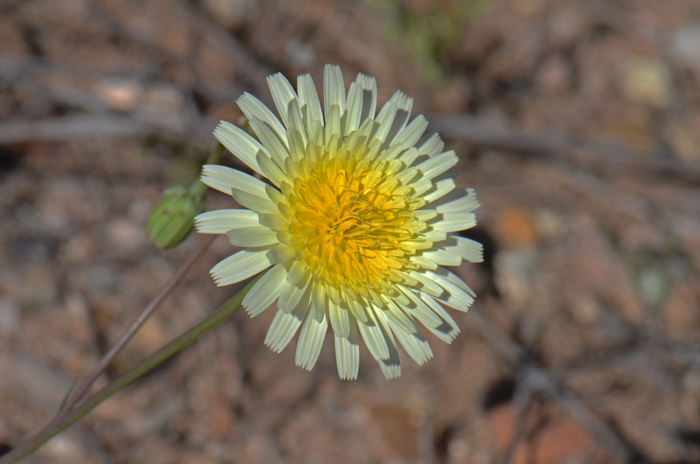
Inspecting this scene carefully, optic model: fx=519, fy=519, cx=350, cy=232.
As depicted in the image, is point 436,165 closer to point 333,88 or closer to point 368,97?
point 368,97

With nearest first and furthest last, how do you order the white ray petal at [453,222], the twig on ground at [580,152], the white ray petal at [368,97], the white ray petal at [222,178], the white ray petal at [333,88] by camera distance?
the white ray petal at [222,178]
the white ray petal at [333,88]
the white ray petal at [368,97]
the white ray petal at [453,222]
the twig on ground at [580,152]

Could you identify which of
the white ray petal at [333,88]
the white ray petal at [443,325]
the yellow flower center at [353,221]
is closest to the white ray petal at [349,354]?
the yellow flower center at [353,221]

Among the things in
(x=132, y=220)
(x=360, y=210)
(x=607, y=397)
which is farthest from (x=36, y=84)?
(x=607, y=397)

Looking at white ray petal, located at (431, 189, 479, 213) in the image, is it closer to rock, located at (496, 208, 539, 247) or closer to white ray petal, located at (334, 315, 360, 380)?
white ray petal, located at (334, 315, 360, 380)

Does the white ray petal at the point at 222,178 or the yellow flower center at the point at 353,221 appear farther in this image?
the yellow flower center at the point at 353,221

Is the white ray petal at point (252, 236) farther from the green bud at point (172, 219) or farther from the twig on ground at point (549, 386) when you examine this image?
the twig on ground at point (549, 386)

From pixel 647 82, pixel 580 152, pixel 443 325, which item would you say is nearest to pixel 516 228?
pixel 580 152

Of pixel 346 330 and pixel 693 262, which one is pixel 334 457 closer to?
pixel 346 330
